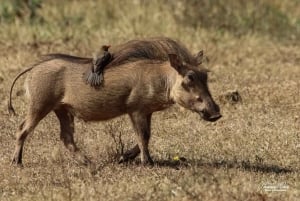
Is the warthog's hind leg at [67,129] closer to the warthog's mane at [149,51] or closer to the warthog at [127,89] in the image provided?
the warthog at [127,89]

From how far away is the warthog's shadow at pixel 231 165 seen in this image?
7746mm

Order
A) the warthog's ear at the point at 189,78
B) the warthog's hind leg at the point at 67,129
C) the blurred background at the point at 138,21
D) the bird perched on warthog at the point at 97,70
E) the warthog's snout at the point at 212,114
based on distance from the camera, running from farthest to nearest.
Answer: the blurred background at the point at 138,21, the warthog's hind leg at the point at 67,129, the bird perched on warthog at the point at 97,70, the warthog's ear at the point at 189,78, the warthog's snout at the point at 212,114

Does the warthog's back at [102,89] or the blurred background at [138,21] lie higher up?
the warthog's back at [102,89]

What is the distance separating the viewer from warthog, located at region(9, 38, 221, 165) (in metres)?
7.74

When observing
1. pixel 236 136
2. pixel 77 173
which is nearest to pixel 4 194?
pixel 77 173

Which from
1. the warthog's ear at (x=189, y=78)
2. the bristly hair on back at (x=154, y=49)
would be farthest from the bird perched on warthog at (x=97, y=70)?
the warthog's ear at (x=189, y=78)

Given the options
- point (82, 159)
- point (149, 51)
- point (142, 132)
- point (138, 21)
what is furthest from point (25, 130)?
point (138, 21)

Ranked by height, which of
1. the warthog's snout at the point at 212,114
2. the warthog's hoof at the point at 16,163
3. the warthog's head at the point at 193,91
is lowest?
the warthog's hoof at the point at 16,163

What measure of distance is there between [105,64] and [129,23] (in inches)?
267

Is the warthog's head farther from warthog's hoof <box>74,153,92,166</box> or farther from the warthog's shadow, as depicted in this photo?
warthog's hoof <box>74,153,92,166</box>

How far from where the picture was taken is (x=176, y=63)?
773 cm

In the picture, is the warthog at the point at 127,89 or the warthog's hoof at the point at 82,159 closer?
the warthog at the point at 127,89

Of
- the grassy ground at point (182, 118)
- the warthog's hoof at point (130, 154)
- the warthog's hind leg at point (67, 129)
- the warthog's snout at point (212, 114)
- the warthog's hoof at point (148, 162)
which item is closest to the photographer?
the grassy ground at point (182, 118)

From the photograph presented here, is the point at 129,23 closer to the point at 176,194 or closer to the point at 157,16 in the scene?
the point at 157,16
